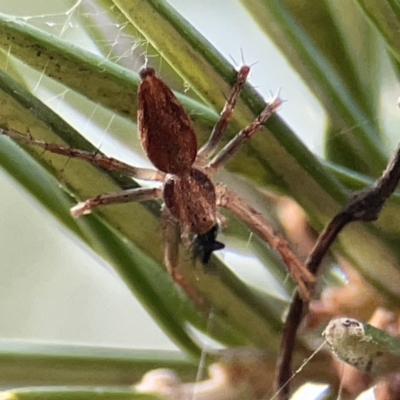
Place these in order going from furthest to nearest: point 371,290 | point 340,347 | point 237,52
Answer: point 237,52, point 371,290, point 340,347

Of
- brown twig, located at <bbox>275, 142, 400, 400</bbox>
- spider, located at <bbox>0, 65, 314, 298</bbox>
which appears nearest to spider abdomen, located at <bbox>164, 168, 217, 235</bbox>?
spider, located at <bbox>0, 65, 314, 298</bbox>

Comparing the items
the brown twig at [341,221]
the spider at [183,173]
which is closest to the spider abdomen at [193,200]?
the spider at [183,173]

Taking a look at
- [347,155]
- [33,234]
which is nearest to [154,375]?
[347,155]

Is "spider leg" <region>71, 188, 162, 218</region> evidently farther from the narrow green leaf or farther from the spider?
the narrow green leaf

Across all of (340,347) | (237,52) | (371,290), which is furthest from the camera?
(237,52)

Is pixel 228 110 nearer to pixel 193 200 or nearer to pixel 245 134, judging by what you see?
pixel 245 134

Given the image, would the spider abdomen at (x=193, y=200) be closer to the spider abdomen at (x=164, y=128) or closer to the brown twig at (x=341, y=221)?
the spider abdomen at (x=164, y=128)

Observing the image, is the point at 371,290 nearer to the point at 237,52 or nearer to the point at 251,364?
the point at 251,364

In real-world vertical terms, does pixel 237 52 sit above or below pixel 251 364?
above
